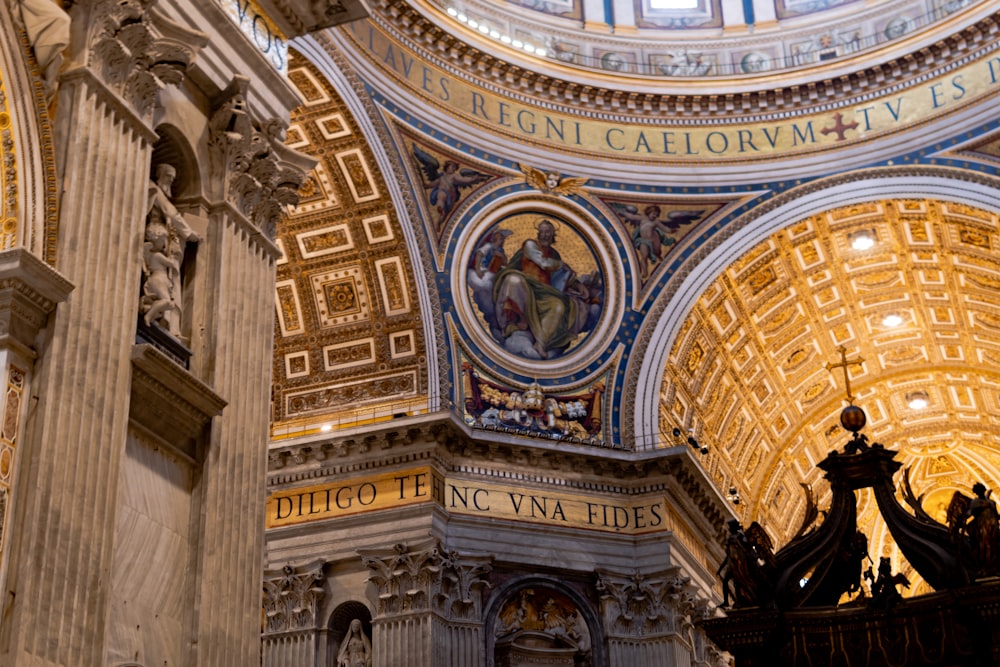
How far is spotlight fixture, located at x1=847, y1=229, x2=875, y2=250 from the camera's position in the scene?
68.5 feet

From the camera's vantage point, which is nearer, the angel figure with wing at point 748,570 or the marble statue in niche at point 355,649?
the angel figure with wing at point 748,570

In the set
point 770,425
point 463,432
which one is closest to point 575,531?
point 463,432

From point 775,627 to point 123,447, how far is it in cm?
690

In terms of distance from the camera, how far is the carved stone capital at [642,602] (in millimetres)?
17703

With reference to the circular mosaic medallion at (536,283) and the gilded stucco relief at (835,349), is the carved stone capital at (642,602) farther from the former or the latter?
the circular mosaic medallion at (536,283)

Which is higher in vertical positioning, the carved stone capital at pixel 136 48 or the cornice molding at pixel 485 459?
the cornice molding at pixel 485 459

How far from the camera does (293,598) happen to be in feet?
56.1

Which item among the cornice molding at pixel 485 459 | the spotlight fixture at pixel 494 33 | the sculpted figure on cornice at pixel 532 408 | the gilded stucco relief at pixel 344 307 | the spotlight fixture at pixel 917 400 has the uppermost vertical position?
the spotlight fixture at pixel 494 33

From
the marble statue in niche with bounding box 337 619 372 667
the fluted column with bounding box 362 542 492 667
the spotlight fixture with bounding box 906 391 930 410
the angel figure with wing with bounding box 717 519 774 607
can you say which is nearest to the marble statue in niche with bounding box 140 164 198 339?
the angel figure with wing with bounding box 717 519 774 607

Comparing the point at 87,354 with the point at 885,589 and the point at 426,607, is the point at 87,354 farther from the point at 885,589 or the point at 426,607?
the point at 426,607

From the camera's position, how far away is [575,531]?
18031 millimetres

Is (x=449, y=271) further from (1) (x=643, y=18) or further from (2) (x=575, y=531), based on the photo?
(1) (x=643, y=18)

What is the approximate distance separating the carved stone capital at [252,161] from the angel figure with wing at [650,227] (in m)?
10.6

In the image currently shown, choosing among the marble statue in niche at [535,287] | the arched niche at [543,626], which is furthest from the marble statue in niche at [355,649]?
the marble statue in niche at [535,287]
